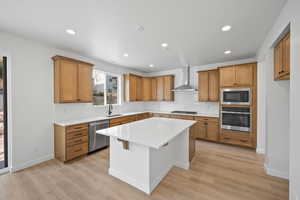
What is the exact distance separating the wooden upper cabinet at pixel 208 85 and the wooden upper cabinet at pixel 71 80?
12.1 ft

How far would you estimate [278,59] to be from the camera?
201 cm

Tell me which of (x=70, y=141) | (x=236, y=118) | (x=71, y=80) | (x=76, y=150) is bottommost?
(x=76, y=150)

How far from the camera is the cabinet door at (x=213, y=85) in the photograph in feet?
13.2

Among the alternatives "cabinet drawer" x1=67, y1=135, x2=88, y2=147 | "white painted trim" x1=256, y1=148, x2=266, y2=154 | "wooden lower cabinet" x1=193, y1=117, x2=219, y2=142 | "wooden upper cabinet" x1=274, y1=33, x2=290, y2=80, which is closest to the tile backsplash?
"wooden lower cabinet" x1=193, y1=117, x2=219, y2=142

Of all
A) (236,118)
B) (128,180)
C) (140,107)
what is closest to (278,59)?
(236,118)

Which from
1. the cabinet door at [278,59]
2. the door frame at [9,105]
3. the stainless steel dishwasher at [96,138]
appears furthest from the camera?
the stainless steel dishwasher at [96,138]

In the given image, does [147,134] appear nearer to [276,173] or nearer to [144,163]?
[144,163]

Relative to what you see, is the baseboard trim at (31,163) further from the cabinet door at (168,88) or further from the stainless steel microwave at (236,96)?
the stainless steel microwave at (236,96)

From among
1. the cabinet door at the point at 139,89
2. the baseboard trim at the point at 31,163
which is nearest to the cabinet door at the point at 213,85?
the cabinet door at the point at 139,89

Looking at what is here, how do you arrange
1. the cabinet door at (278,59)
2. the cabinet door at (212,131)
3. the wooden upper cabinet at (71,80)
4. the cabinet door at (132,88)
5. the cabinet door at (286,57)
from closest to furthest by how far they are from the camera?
the cabinet door at (286,57) < the cabinet door at (278,59) < the wooden upper cabinet at (71,80) < the cabinet door at (212,131) < the cabinet door at (132,88)

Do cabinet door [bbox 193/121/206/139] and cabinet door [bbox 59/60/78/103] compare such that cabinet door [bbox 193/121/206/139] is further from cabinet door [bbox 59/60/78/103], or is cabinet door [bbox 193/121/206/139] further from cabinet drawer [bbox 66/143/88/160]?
cabinet door [bbox 59/60/78/103]

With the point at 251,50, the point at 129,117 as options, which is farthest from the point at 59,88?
the point at 251,50

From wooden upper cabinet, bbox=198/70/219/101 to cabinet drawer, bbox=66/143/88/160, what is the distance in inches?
155

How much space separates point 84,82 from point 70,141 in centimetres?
153
